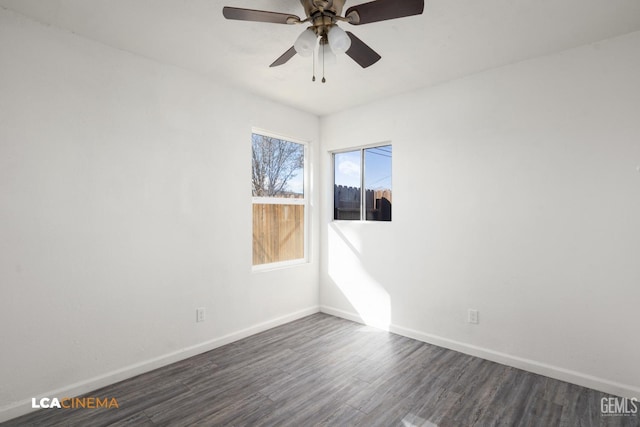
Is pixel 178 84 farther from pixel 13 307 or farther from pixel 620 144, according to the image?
pixel 620 144

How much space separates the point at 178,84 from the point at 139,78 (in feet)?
1.06

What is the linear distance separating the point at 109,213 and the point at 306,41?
1.95 m

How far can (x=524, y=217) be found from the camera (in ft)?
8.86

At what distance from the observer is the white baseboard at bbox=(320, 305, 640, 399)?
2305 millimetres

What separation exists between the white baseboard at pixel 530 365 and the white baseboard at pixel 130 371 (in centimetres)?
164

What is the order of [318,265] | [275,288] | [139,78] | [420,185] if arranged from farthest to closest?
[318,265] < [275,288] < [420,185] < [139,78]

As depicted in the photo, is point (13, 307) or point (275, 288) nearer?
point (13, 307)

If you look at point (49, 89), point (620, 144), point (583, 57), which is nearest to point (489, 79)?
point (583, 57)

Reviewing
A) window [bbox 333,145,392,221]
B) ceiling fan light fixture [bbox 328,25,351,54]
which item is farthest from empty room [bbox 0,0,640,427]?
window [bbox 333,145,392,221]

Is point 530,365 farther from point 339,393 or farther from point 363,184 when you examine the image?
point 363,184

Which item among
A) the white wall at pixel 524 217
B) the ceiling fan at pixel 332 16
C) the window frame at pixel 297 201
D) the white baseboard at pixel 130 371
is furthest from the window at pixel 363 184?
the ceiling fan at pixel 332 16

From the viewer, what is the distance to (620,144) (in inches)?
91.4

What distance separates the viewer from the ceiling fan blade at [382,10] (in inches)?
61.7

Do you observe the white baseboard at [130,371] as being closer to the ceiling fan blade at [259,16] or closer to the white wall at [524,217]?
the white wall at [524,217]
